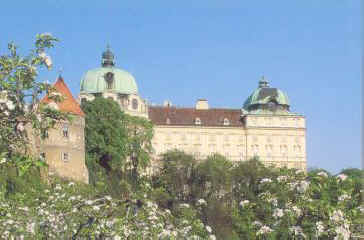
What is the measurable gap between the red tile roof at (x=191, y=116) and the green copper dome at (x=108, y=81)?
6.53m

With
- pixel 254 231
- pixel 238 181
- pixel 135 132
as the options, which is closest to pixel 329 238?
pixel 254 231

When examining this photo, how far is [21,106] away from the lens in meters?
8.63

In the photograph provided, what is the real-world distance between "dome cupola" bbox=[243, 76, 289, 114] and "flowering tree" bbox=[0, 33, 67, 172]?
259 feet

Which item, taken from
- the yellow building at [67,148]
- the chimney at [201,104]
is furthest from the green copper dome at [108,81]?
the yellow building at [67,148]

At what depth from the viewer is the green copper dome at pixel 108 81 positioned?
262 feet

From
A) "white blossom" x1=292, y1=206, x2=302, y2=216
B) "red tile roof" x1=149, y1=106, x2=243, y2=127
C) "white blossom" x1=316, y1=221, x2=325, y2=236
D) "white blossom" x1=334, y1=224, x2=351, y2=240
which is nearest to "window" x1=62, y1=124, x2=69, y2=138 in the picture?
"white blossom" x1=292, y1=206, x2=302, y2=216

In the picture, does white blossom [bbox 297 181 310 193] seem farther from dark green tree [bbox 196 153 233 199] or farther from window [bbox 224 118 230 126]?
window [bbox 224 118 230 126]

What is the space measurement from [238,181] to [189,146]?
Result: 29639 millimetres

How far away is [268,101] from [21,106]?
7983cm

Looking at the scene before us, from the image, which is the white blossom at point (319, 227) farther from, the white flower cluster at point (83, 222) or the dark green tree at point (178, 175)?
the dark green tree at point (178, 175)

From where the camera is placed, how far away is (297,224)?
13859 millimetres

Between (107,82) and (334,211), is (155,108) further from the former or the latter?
(334,211)

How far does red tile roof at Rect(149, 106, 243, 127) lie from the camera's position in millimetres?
86688

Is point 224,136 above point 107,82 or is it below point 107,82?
below
